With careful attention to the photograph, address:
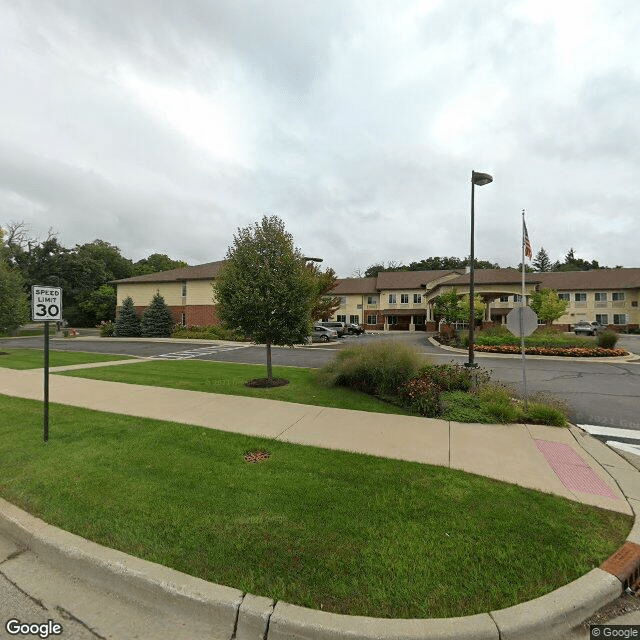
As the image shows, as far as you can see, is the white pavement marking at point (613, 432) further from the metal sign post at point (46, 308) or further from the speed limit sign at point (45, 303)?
the speed limit sign at point (45, 303)

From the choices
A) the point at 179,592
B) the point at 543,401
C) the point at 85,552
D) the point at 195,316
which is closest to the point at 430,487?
the point at 179,592

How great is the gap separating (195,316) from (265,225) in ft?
→ 94.9

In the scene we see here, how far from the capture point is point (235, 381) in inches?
415

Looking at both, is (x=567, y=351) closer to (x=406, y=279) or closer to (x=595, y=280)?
(x=406, y=279)

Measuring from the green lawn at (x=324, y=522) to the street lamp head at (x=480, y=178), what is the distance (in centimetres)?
883

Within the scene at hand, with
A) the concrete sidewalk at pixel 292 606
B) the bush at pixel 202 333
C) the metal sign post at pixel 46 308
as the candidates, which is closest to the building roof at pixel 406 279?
the bush at pixel 202 333

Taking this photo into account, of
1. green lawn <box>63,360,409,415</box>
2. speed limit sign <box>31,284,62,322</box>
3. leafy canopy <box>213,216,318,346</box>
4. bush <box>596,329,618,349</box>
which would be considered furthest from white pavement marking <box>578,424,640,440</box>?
bush <box>596,329,618,349</box>

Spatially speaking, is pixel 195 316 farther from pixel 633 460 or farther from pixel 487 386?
pixel 633 460

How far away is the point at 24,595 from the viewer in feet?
8.64

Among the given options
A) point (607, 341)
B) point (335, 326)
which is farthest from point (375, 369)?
point (335, 326)

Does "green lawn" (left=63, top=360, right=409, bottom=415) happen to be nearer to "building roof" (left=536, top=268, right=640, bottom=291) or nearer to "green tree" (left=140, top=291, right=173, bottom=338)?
"green tree" (left=140, top=291, right=173, bottom=338)

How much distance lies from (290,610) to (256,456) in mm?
2719

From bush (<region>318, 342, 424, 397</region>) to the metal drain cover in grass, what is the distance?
14.3 ft

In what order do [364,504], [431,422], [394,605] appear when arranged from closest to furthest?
[394,605], [364,504], [431,422]
